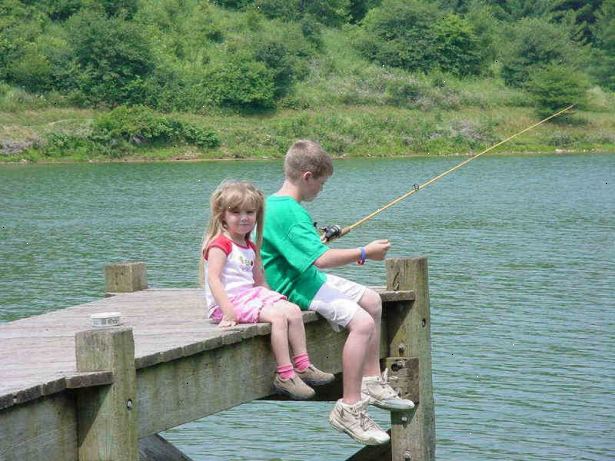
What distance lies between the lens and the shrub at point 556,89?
69000mm

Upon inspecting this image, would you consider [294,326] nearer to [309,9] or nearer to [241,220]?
[241,220]

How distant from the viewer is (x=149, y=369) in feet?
18.9

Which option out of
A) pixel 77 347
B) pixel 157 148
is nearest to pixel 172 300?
pixel 77 347

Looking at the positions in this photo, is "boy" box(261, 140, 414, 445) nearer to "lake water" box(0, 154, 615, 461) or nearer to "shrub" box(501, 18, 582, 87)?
"lake water" box(0, 154, 615, 461)

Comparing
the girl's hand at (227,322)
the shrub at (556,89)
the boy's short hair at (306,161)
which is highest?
the shrub at (556,89)

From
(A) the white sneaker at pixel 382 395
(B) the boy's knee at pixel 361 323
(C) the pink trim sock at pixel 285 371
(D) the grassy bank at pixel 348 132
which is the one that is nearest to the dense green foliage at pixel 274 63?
(D) the grassy bank at pixel 348 132

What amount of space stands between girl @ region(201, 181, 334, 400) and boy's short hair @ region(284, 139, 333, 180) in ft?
0.71

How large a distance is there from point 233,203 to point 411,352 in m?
1.57

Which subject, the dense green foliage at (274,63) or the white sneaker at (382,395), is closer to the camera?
the white sneaker at (382,395)

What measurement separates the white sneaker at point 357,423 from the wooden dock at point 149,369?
1.16ft

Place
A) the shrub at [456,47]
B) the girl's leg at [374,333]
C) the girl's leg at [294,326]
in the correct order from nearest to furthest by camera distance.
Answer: the girl's leg at [294,326] < the girl's leg at [374,333] < the shrub at [456,47]

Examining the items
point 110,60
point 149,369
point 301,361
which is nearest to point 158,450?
point 301,361

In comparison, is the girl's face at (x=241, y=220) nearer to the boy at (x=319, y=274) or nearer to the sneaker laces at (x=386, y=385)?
the boy at (x=319, y=274)

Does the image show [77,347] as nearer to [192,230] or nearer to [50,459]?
[50,459]
